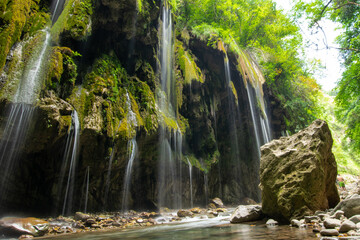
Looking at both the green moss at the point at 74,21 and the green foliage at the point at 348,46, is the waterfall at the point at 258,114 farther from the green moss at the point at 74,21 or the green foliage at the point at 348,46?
the green moss at the point at 74,21

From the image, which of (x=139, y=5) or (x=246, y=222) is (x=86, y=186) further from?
(x=139, y=5)

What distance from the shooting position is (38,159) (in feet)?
26.8

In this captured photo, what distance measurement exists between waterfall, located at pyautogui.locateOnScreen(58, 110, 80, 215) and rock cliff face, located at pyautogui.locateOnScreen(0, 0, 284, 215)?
0.17 metres

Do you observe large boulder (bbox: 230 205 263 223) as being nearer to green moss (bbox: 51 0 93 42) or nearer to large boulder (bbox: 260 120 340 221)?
large boulder (bbox: 260 120 340 221)

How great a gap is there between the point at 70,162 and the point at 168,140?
5.16 metres

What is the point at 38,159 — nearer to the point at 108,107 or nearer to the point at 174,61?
the point at 108,107

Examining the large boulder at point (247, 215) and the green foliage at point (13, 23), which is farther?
the green foliage at point (13, 23)

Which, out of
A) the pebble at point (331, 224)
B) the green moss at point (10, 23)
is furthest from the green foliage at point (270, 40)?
the pebble at point (331, 224)

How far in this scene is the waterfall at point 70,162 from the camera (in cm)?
790

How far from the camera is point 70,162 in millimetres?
8141

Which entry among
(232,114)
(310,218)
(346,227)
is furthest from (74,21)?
(232,114)

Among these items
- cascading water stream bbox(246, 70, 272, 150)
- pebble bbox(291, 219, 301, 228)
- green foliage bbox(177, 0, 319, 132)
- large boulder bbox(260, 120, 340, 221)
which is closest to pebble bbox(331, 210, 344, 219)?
large boulder bbox(260, 120, 340, 221)

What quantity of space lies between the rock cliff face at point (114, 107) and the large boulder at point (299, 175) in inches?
234

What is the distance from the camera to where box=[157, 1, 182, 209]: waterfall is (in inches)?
473
